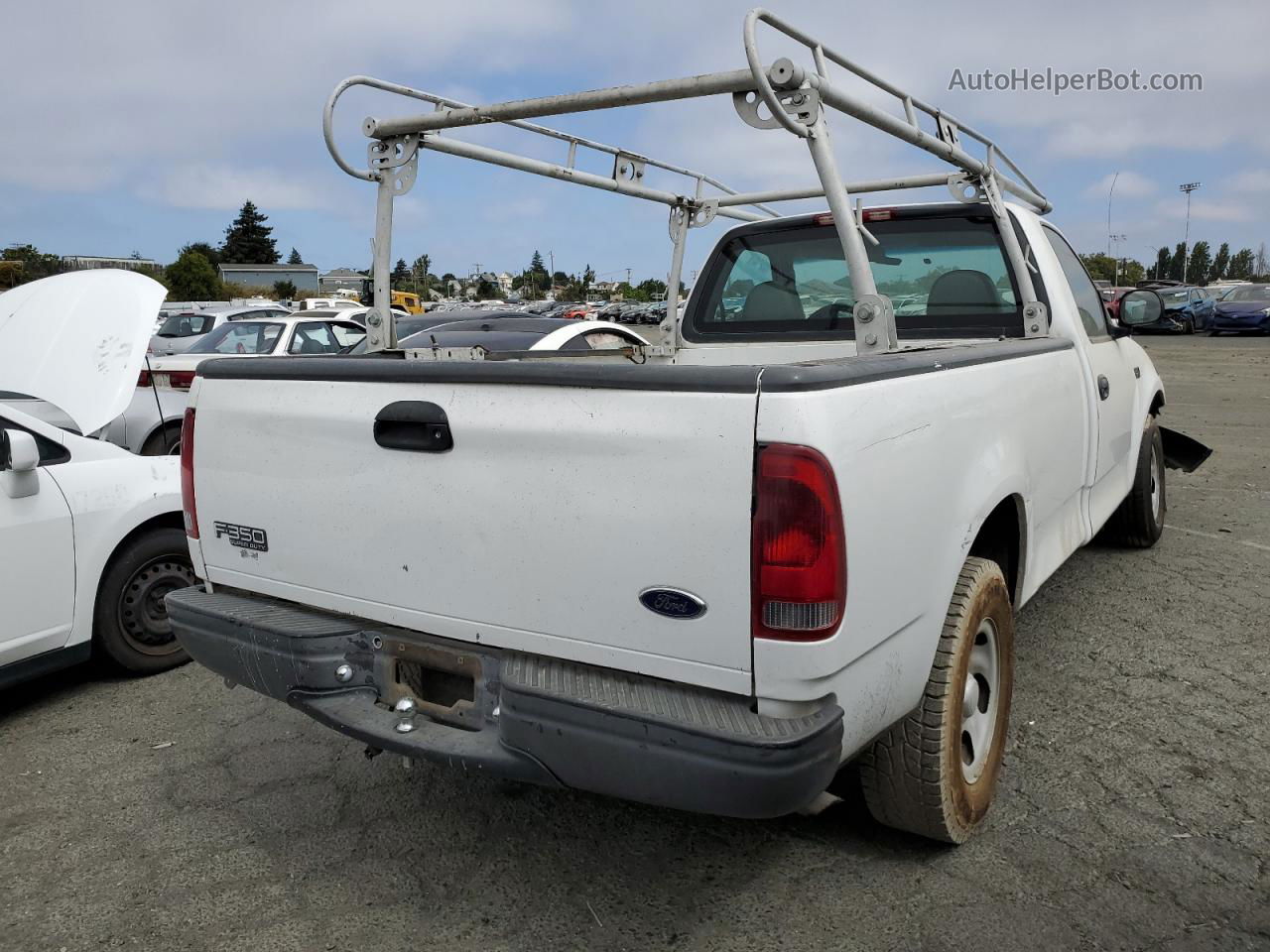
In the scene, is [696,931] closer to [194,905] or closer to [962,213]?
[194,905]

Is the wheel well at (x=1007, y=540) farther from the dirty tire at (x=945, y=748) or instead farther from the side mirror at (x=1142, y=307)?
the side mirror at (x=1142, y=307)

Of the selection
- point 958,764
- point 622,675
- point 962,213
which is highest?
point 962,213

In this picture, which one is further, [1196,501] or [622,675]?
[1196,501]

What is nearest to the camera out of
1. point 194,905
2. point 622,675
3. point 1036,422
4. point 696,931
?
point 622,675

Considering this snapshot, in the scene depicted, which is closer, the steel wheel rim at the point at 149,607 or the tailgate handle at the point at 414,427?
the tailgate handle at the point at 414,427

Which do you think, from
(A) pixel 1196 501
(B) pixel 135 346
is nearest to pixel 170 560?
(B) pixel 135 346

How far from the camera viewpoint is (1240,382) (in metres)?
16.2

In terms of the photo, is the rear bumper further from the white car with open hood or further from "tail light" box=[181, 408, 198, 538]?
the white car with open hood

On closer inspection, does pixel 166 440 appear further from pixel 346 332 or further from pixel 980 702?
pixel 980 702

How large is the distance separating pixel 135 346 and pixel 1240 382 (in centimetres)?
1674

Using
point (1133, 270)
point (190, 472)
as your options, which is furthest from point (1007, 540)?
point (1133, 270)

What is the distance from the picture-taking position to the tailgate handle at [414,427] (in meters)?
2.50

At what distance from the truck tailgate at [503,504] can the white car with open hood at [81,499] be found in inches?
56.1

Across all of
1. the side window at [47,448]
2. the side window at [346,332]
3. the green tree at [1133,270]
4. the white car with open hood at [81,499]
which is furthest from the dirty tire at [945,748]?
the green tree at [1133,270]
